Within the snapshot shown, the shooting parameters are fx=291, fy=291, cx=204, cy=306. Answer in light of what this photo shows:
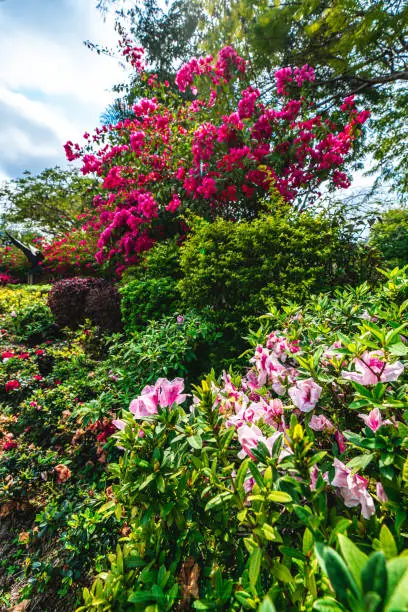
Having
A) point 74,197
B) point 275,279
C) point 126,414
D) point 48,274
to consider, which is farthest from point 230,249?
point 74,197

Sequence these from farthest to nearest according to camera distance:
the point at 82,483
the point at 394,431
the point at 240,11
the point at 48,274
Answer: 1. the point at 48,274
2. the point at 240,11
3. the point at 82,483
4. the point at 394,431

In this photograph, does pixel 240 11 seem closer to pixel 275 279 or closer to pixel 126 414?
pixel 275 279

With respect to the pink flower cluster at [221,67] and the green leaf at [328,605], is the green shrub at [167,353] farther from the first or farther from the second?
the pink flower cluster at [221,67]

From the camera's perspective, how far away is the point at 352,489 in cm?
76

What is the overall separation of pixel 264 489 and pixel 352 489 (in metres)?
0.23

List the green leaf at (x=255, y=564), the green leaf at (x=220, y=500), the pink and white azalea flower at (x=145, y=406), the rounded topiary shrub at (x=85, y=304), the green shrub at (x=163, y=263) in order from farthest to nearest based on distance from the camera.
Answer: the rounded topiary shrub at (x=85, y=304) < the green shrub at (x=163, y=263) < the pink and white azalea flower at (x=145, y=406) < the green leaf at (x=220, y=500) < the green leaf at (x=255, y=564)

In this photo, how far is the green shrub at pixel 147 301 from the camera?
3.57m

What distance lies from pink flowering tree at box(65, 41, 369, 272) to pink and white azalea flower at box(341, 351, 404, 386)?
3.74 metres

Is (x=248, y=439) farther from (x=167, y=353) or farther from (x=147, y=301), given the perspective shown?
(x=147, y=301)

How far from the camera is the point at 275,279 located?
304 cm

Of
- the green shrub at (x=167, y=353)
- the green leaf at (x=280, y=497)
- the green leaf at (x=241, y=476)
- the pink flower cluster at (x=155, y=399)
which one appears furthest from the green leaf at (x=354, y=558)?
the green shrub at (x=167, y=353)

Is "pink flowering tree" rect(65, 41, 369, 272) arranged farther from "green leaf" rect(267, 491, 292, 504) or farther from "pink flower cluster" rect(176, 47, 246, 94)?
"green leaf" rect(267, 491, 292, 504)

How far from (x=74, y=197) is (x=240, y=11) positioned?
34.0 feet

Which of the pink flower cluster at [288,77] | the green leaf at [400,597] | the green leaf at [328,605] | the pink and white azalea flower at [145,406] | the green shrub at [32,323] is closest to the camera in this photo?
the green leaf at [400,597]
